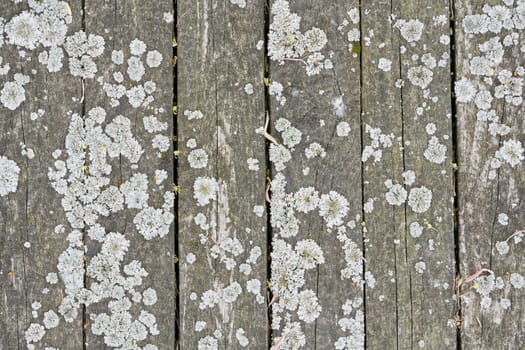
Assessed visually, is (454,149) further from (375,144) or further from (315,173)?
(315,173)

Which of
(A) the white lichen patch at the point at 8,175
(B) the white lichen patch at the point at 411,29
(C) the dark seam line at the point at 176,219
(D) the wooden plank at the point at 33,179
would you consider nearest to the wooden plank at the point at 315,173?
(B) the white lichen patch at the point at 411,29

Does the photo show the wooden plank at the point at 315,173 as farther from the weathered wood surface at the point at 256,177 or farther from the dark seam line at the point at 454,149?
the dark seam line at the point at 454,149

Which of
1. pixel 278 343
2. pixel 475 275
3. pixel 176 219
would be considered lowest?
pixel 278 343

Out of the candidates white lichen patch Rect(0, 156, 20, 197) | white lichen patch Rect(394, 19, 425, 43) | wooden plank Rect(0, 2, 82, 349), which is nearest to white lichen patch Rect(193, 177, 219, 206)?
wooden plank Rect(0, 2, 82, 349)

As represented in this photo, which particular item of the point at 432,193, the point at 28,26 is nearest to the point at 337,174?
the point at 432,193

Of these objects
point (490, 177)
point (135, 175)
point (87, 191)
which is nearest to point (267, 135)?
point (135, 175)
